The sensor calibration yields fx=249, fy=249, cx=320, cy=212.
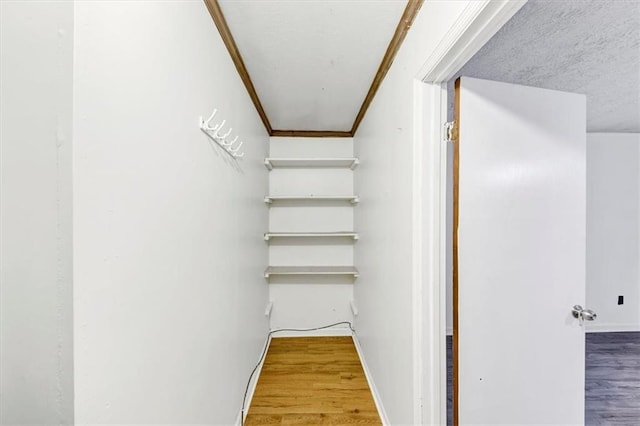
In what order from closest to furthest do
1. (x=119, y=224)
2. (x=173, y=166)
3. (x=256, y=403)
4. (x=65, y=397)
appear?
(x=65, y=397) → (x=119, y=224) → (x=173, y=166) → (x=256, y=403)

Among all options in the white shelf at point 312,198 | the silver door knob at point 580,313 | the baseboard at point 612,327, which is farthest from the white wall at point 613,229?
the white shelf at point 312,198

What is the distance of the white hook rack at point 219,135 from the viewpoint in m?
1.07

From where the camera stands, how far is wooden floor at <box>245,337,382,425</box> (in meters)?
1.69

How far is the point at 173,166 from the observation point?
858 millimetres

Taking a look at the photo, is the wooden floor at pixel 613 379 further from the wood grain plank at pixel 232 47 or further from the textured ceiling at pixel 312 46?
the wood grain plank at pixel 232 47

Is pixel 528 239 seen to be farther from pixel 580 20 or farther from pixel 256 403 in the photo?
pixel 256 403

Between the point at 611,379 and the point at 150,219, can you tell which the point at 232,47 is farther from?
the point at 611,379

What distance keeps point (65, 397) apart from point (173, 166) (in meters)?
0.64

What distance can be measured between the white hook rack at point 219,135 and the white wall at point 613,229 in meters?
3.81

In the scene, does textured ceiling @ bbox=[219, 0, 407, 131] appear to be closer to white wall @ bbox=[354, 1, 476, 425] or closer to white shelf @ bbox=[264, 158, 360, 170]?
white wall @ bbox=[354, 1, 476, 425]

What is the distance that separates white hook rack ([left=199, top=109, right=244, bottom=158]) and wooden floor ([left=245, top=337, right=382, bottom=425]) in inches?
69.1

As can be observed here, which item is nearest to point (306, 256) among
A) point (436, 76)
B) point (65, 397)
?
point (436, 76)

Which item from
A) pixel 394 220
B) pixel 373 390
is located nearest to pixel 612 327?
pixel 373 390

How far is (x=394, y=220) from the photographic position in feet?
4.78
